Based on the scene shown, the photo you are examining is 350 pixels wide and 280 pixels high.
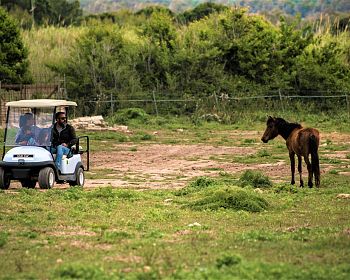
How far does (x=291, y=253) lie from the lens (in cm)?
1023

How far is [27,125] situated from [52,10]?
56549mm

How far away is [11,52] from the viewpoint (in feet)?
141

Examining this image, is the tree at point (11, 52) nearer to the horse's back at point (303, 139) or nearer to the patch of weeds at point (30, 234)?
the horse's back at point (303, 139)

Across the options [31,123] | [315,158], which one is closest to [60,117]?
[31,123]

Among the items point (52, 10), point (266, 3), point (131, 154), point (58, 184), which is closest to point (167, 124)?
point (131, 154)

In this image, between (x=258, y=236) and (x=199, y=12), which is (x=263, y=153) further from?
(x=199, y=12)

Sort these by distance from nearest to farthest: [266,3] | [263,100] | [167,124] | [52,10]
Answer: [167,124]
[263,100]
[52,10]
[266,3]

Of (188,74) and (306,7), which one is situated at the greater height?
(306,7)

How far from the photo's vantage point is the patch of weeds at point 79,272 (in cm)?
869

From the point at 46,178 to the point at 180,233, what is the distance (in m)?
6.26

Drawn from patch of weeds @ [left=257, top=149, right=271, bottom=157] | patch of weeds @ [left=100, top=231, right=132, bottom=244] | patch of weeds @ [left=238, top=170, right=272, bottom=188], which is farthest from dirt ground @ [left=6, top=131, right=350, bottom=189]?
patch of weeds @ [left=100, top=231, right=132, bottom=244]

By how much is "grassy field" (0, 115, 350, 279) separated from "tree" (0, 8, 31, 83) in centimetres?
2522

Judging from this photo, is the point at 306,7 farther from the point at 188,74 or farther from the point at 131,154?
the point at 131,154

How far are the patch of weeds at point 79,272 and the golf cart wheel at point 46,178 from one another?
346 inches
